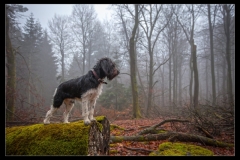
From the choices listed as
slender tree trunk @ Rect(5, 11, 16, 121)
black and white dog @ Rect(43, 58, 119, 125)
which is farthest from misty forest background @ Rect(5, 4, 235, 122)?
black and white dog @ Rect(43, 58, 119, 125)

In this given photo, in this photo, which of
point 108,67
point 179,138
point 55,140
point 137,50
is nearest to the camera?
point 55,140

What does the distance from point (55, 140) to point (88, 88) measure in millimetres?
1631

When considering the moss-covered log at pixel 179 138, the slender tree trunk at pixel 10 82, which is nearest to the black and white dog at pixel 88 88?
the moss-covered log at pixel 179 138

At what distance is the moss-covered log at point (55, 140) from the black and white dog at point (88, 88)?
0.63 metres

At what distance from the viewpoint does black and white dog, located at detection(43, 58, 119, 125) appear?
454cm

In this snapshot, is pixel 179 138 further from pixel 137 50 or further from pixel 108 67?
pixel 137 50

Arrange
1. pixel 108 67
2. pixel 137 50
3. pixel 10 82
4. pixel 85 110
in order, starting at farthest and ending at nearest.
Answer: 1. pixel 137 50
2. pixel 10 82
3. pixel 108 67
4. pixel 85 110

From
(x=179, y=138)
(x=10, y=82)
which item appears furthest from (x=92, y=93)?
(x=10, y=82)

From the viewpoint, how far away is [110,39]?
26703 millimetres

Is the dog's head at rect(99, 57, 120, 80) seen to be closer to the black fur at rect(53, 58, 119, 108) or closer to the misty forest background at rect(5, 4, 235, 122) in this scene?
the black fur at rect(53, 58, 119, 108)

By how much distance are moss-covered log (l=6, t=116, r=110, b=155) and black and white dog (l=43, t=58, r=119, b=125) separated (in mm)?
625

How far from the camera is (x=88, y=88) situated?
14.8 ft

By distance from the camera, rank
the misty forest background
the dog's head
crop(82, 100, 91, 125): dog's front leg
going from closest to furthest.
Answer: crop(82, 100, 91, 125): dog's front leg → the dog's head → the misty forest background

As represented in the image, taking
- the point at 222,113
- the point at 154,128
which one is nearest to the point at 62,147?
the point at 154,128
